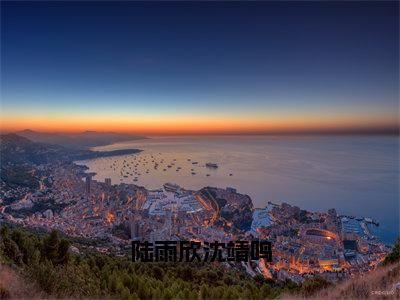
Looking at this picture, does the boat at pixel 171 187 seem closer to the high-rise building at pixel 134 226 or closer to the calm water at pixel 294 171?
the calm water at pixel 294 171

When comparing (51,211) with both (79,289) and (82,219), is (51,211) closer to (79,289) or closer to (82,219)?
(82,219)

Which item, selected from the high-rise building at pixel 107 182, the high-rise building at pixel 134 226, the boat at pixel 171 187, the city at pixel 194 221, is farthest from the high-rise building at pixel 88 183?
the high-rise building at pixel 134 226

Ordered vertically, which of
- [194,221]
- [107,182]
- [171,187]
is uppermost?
[107,182]

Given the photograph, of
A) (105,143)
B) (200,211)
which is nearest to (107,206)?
(200,211)

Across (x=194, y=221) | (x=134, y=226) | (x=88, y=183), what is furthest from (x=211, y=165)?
(x=134, y=226)

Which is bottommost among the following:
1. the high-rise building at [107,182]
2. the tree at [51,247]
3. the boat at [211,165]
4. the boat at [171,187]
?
the boat at [171,187]

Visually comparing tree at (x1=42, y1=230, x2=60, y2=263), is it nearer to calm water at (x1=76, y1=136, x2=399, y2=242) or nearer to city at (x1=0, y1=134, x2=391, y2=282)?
city at (x1=0, y1=134, x2=391, y2=282)

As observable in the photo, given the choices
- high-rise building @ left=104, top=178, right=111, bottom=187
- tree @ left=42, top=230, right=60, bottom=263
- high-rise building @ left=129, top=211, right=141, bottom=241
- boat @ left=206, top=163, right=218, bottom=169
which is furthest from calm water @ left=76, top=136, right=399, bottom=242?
tree @ left=42, top=230, right=60, bottom=263

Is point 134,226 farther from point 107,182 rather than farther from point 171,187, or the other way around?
point 107,182

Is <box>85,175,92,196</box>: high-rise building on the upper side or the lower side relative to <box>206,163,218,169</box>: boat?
lower
